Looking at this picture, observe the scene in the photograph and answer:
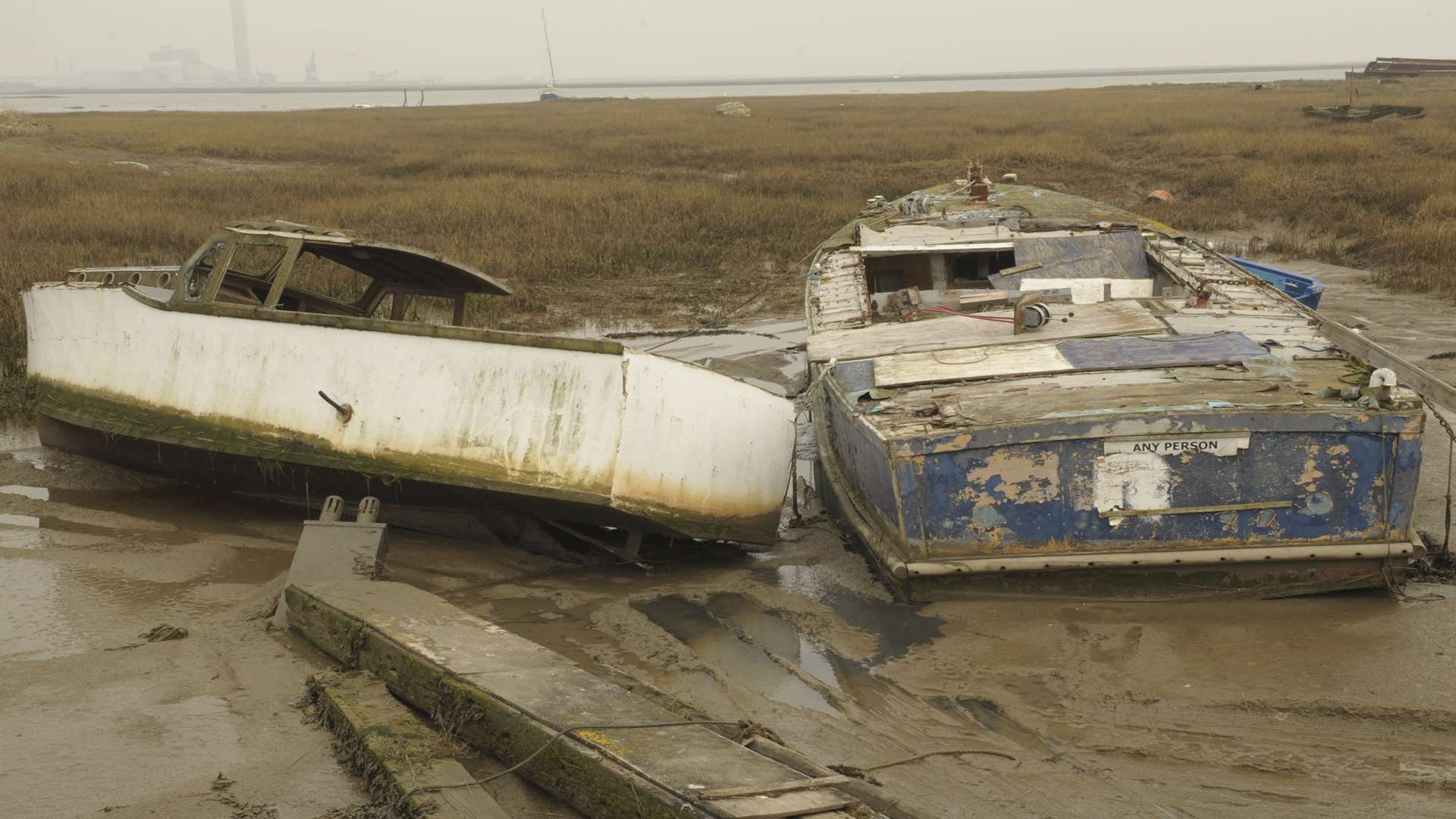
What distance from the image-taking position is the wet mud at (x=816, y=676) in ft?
13.2

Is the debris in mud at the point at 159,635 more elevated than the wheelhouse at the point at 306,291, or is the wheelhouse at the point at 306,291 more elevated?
the wheelhouse at the point at 306,291

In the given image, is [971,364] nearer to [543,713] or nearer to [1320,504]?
[1320,504]

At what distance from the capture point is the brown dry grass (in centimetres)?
1462

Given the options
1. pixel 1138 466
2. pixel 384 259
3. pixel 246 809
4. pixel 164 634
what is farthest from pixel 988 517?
pixel 384 259

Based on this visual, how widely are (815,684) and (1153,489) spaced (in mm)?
1701

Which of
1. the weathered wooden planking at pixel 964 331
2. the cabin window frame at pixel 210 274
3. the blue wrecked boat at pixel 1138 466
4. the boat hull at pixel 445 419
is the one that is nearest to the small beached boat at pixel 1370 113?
the weathered wooden planking at pixel 964 331

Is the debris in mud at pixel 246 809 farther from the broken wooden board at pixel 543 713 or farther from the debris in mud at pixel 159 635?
the debris in mud at pixel 159 635

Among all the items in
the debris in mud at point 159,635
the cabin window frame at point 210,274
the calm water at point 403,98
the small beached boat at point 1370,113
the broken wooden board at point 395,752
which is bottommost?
the debris in mud at point 159,635

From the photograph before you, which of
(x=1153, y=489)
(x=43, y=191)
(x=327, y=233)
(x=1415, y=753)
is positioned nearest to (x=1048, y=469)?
(x=1153, y=489)

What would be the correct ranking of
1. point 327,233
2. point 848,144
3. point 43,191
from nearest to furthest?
point 327,233, point 43,191, point 848,144

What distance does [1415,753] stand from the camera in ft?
13.8

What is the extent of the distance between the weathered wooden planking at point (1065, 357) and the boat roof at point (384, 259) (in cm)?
288

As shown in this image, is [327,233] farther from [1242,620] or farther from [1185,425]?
[1242,620]

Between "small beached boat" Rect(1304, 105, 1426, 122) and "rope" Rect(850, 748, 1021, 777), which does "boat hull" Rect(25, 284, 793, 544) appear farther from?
"small beached boat" Rect(1304, 105, 1426, 122)
